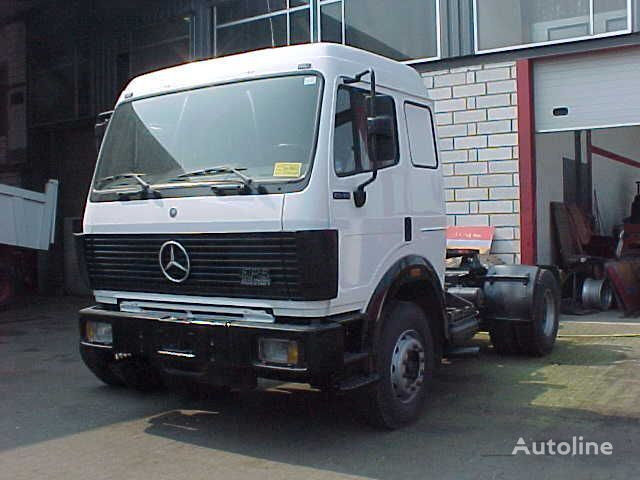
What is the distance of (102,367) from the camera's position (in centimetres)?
700

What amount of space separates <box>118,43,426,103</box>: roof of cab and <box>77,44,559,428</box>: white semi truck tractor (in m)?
0.01

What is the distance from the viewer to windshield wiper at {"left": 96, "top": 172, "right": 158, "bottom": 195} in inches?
223

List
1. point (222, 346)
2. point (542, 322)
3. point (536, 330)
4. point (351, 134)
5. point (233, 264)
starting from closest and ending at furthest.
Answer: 1. point (222, 346)
2. point (233, 264)
3. point (351, 134)
4. point (536, 330)
5. point (542, 322)

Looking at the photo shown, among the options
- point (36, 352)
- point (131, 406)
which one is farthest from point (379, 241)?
point (36, 352)

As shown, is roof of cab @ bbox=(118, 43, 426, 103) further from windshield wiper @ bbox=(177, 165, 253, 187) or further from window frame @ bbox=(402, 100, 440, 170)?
windshield wiper @ bbox=(177, 165, 253, 187)

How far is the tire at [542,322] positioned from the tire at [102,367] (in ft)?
14.3

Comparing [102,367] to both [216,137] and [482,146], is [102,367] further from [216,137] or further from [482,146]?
[482,146]

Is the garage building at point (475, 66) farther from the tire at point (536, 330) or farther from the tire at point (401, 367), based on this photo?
the tire at point (401, 367)

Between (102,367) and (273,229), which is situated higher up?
(273,229)

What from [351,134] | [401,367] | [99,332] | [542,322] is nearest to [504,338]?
[542,322]

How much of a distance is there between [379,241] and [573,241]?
897cm

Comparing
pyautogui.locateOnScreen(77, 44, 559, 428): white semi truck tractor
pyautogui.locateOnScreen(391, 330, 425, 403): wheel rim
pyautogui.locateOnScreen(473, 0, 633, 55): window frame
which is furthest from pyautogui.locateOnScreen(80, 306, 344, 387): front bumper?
pyautogui.locateOnScreen(473, 0, 633, 55): window frame

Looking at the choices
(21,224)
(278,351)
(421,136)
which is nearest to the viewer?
(278,351)

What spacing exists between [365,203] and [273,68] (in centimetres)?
122
